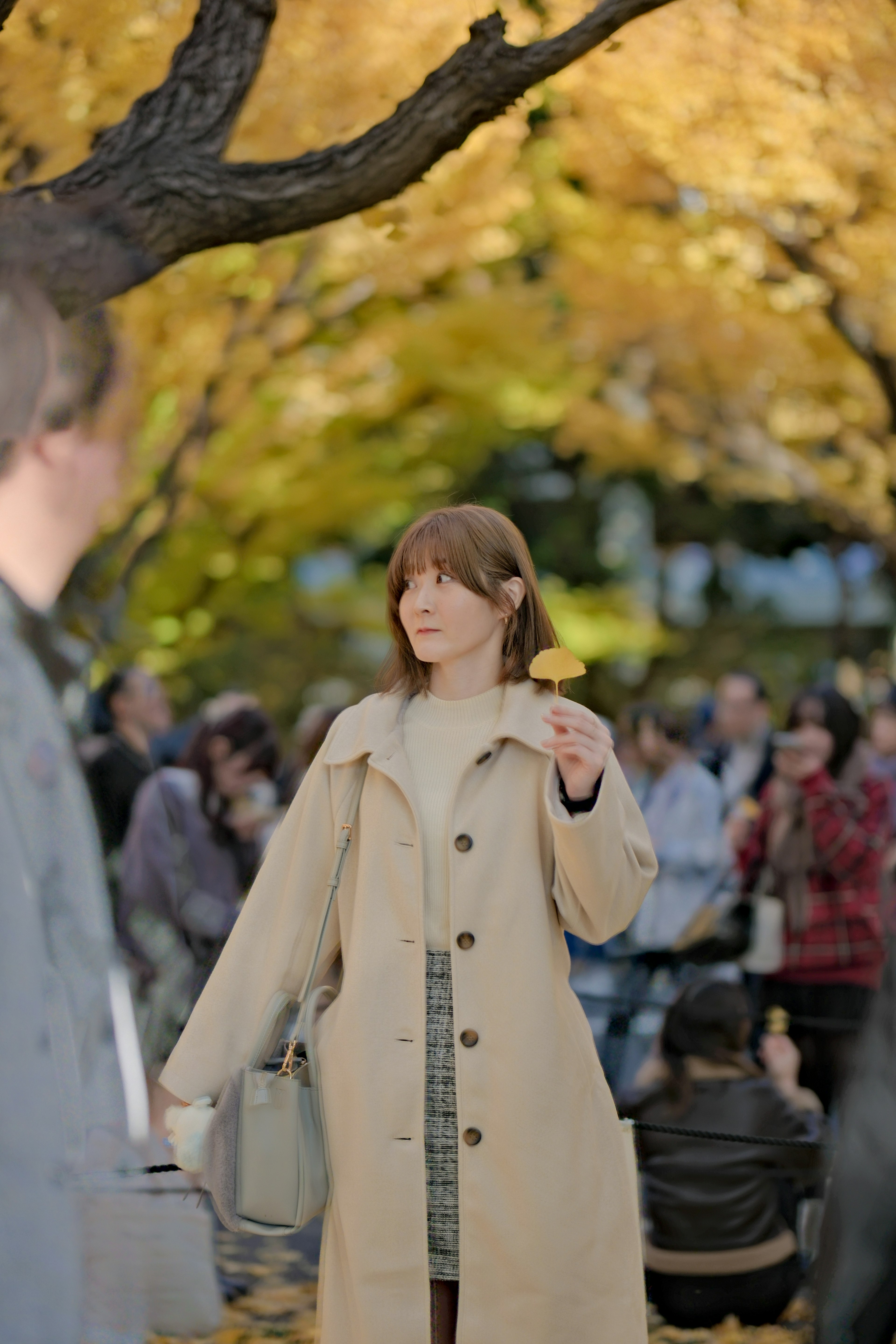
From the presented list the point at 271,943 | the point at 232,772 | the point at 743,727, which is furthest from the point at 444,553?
the point at 743,727

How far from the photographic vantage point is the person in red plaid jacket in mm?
4789

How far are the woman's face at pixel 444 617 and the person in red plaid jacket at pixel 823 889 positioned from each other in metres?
2.85

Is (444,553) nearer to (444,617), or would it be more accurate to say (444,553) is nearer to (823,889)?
(444,617)

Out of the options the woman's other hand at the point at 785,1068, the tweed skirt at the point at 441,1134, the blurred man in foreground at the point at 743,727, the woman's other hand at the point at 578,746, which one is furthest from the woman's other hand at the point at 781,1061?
the blurred man in foreground at the point at 743,727

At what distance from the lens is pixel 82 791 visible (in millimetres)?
3152

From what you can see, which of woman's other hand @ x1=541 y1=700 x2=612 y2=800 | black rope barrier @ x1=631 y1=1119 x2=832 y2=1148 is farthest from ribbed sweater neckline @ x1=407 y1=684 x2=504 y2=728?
black rope barrier @ x1=631 y1=1119 x2=832 y2=1148

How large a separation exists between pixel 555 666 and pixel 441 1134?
2.72 feet

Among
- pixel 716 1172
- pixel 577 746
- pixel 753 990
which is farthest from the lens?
pixel 753 990

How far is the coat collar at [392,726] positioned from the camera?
228 cm

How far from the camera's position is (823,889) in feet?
16.4

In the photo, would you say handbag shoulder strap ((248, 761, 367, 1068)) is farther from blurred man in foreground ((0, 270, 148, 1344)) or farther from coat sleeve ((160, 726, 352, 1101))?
blurred man in foreground ((0, 270, 148, 1344))

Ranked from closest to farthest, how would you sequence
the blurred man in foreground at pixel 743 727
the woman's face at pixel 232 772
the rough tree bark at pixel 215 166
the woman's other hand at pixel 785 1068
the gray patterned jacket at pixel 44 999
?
the gray patterned jacket at pixel 44 999 < the rough tree bark at pixel 215 166 < the woman's other hand at pixel 785 1068 < the woman's face at pixel 232 772 < the blurred man in foreground at pixel 743 727

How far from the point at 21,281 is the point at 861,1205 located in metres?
2.99

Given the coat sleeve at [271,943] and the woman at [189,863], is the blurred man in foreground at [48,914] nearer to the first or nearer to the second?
the coat sleeve at [271,943]
